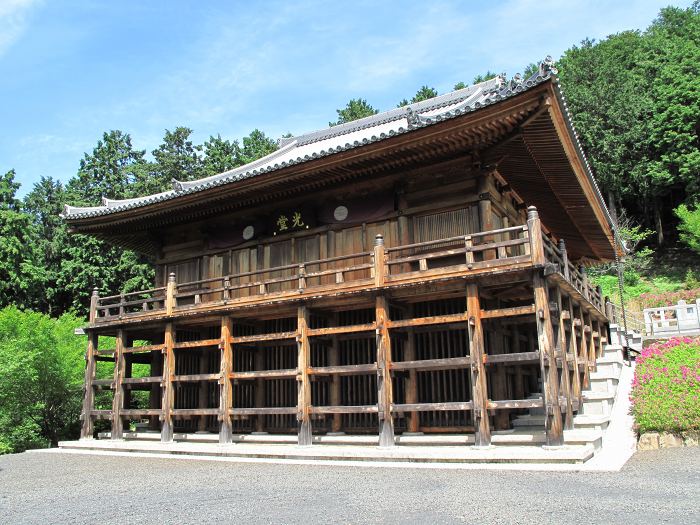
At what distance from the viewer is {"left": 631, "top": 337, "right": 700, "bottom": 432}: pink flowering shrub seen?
37.6 feet

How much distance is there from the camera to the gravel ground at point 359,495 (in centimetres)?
625

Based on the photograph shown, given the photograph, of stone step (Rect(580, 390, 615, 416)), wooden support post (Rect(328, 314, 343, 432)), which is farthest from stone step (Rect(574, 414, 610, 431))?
wooden support post (Rect(328, 314, 343, 432))

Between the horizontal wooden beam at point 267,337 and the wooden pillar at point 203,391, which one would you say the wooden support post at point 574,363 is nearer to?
the horizontal wooden beam at point 267,337

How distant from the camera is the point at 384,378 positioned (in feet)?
38.2

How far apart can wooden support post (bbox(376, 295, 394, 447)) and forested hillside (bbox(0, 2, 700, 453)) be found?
1937 centimetres

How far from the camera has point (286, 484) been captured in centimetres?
865

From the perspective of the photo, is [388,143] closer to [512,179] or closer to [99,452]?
[512,179]

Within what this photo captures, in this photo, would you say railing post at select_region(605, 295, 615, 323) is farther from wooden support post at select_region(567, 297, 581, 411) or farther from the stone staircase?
wooden support post at select_region(567, 297, 581, 411)

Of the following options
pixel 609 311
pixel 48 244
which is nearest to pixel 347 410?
pixel 609 311

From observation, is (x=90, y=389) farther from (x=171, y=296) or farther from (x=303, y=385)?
(x=303, y=385)

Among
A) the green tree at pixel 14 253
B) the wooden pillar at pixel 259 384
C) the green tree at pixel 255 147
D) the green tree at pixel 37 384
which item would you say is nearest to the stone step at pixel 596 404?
the wooden pillar at pixel 259 384

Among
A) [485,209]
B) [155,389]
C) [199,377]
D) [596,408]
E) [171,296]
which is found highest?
[485,209]

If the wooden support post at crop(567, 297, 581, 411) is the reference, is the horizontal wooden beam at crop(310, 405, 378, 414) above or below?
below

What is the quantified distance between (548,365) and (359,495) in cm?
461
